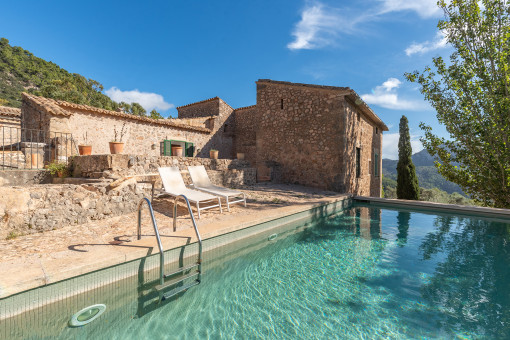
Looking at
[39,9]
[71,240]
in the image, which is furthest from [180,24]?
[71,240]

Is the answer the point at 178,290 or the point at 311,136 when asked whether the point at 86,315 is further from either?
the point at 311,136

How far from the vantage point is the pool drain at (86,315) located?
6.25ft

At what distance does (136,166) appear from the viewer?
6.22m

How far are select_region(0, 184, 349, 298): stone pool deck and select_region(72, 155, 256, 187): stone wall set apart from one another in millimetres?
2135

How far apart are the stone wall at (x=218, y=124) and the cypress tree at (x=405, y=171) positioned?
11.0m

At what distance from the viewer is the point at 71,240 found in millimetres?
2855

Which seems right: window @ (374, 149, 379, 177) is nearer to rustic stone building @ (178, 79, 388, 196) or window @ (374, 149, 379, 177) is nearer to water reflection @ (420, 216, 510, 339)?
rustic stone building @ (178, 79, 388, 196)

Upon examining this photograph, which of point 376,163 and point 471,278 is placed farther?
point 376,163

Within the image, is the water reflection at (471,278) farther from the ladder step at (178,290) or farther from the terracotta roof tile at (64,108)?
the terracotta roof tile at (64,108)

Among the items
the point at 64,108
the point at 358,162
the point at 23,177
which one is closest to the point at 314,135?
the point at 358,162

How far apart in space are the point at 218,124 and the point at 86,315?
14.3 metres

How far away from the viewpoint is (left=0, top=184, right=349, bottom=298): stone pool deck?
1.92 meters

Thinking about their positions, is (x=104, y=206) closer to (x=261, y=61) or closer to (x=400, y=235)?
(x=400, y=235)

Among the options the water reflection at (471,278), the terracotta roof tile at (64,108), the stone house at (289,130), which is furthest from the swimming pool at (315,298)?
the terracotta roof tile at (64,108)
